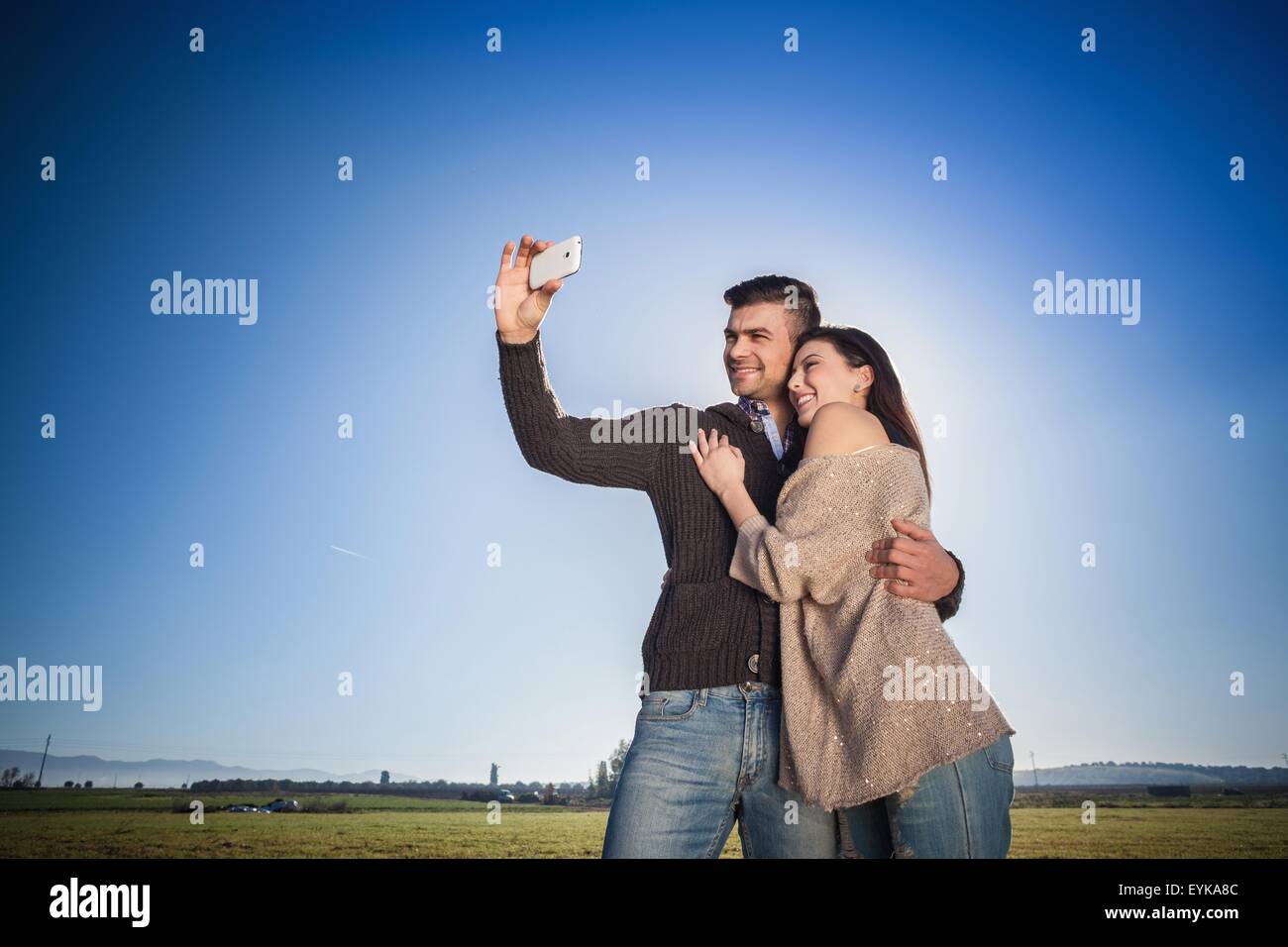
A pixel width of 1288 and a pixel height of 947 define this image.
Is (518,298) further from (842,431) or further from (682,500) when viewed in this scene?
(842,431)

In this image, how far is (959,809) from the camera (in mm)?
2924

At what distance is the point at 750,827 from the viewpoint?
3.49 metres

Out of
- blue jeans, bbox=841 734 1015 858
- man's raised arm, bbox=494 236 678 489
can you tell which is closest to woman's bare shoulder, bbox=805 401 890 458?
man's raised arm, bbox=494 236 678 489

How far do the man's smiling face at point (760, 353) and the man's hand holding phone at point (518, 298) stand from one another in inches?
36.8

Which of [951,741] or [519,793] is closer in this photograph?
[951,741]

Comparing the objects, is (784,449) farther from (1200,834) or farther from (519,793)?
(519,793)

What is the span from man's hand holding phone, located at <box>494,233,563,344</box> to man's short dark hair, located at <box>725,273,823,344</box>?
1001mm

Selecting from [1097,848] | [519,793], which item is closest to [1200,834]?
[1097,848]

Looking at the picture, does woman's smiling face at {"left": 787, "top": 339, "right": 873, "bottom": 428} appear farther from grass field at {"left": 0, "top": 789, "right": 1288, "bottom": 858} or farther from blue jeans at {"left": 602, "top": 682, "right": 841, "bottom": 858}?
grass field at {"left": 0, "top": 789, "right": 1288, "bottom": 858}

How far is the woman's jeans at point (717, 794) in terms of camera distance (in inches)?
131

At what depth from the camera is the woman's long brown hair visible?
12.5ft

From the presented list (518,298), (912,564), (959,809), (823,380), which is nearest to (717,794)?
(959,809)
